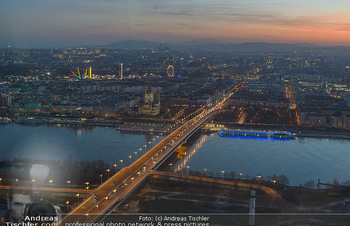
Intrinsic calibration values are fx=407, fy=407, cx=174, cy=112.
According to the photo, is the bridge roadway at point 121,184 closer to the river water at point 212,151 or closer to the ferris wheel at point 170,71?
the river water at point 212,151

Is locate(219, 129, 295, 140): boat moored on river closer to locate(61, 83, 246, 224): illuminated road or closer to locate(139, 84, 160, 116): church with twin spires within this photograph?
locate(61, 83, 246, 224): illuminated road

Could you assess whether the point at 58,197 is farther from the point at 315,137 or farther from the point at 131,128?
the point at 315,137

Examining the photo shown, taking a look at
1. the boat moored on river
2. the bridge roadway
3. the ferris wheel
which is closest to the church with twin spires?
the boat moored on river

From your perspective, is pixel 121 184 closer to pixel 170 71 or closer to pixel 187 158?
pixel 187 158

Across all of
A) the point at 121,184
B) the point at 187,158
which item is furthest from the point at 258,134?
the point at 121,184

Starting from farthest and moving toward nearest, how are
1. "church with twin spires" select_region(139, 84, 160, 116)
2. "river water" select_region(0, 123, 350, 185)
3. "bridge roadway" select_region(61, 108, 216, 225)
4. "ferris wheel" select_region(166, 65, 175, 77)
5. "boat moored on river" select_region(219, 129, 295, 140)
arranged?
"ferris wheel" select_region(166, 65, 175, 77), "church with twin spires" select_region(139, 84, 160, 116), "boat moored on river" select_region(219, 129, 295, 140), "river water" select_region(0, 123, 350, 185), "bridge roadway" select_region(61, 108, 216, 225)

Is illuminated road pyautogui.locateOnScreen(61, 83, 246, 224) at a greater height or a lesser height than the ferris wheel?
lesser

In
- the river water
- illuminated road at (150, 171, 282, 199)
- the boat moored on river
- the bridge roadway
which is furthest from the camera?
the boat moored on river
